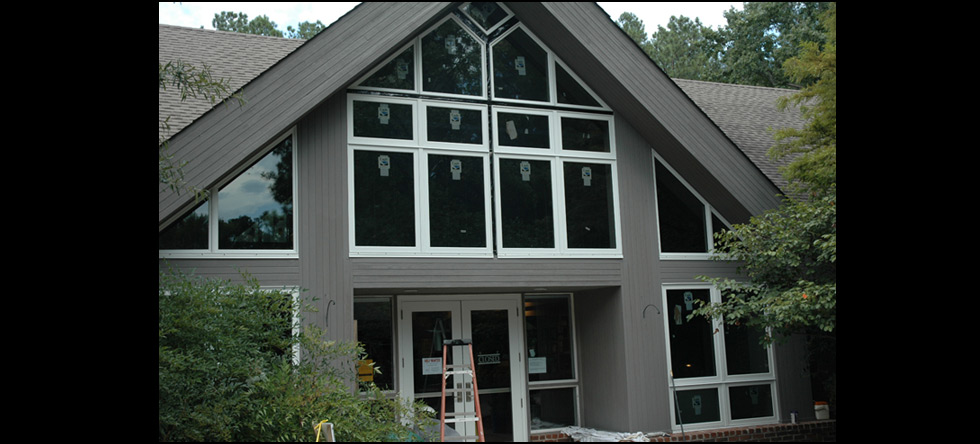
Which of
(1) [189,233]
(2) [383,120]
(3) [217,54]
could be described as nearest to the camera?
(1) [189,233]

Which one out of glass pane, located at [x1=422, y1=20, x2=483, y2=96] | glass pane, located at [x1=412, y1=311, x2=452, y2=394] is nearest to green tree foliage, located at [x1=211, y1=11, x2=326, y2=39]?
glass pane, located at [x1=422, y1=20, x2=483, y2=96]

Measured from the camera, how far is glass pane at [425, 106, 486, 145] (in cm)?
917

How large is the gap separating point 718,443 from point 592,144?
13.8 feet

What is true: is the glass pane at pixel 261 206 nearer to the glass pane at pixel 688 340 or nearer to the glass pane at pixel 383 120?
the glass pane at pixel 383 120

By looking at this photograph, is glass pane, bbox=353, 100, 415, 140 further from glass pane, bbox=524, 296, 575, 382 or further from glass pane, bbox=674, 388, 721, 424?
glass pane, bbox=674, 388, 721, 424

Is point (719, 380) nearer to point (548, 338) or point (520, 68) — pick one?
point (548, 338)

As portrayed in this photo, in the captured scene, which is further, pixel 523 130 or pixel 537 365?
pixel 537 365

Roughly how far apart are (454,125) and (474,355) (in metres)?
3.16

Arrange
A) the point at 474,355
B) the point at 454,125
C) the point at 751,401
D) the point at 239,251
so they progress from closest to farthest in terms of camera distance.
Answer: the point at 239,251 < the point at 454,125 < the point at 751,401 < the point at 474,355

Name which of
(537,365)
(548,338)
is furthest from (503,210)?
(537,365)

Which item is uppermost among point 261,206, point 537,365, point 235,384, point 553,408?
point 261,206

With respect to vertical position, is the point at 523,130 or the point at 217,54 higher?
the point at 217,54

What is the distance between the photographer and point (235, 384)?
20.3 ft
